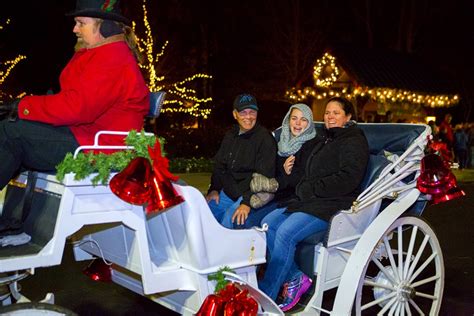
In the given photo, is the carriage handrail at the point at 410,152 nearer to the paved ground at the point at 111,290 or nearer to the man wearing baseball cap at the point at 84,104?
the paved ground at the point at 111,290

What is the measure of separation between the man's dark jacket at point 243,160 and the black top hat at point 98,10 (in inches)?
74.0

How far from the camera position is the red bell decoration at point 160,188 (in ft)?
9.90

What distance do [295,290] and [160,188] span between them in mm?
1557

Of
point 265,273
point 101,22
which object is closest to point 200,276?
point 265,273

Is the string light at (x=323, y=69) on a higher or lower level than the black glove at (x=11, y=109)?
higher

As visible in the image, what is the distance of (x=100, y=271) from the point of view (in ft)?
13.8

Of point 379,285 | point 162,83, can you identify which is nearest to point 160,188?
point 379,285

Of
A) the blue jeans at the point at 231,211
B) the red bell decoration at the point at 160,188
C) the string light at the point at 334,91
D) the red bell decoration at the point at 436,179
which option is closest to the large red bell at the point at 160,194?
the red bell decoration at the point at 160,188

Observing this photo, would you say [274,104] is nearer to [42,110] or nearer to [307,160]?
[307,160]

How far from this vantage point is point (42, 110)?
3.15 metres

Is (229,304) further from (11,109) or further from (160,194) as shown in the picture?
(11,109)

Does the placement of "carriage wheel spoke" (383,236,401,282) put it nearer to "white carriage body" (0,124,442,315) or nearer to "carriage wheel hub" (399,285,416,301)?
"carriage wheel hub" (399,285,416,301)

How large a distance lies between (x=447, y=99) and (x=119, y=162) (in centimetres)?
2490

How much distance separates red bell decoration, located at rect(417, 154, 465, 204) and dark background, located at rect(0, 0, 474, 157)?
45.9ft
